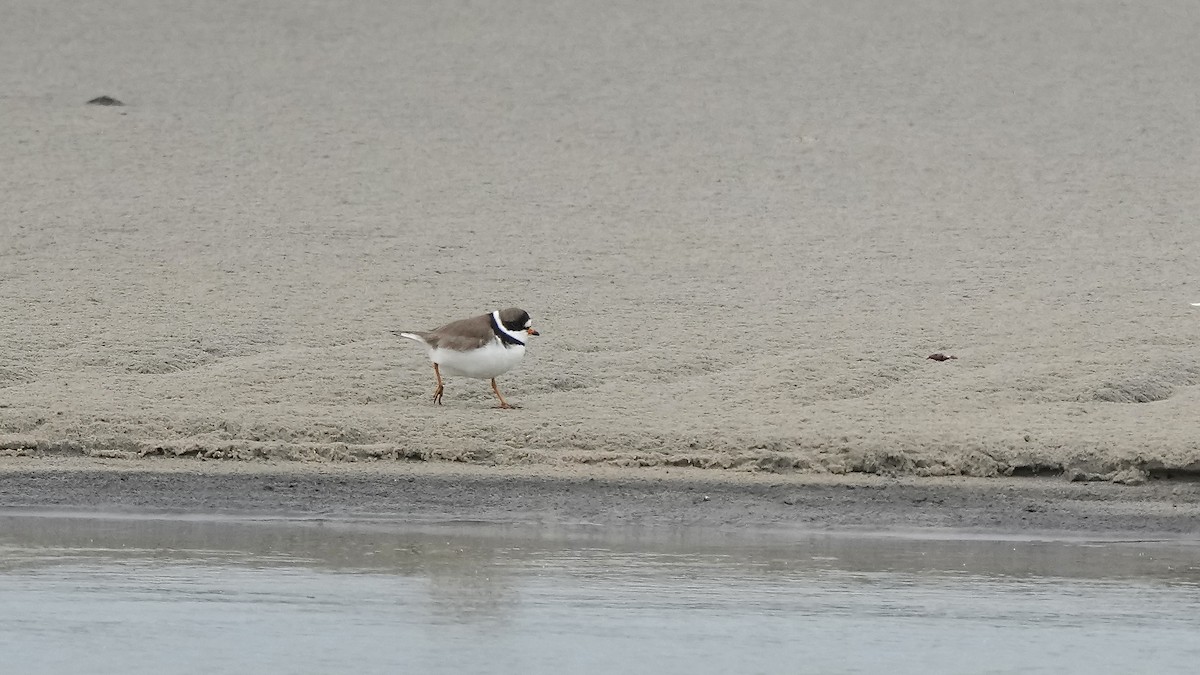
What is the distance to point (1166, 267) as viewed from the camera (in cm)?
1031

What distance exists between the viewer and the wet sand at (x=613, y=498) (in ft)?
21.3

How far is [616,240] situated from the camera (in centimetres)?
1097

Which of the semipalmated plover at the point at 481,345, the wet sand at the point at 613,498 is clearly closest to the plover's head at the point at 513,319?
the semipalmated plover at the point at 481,345

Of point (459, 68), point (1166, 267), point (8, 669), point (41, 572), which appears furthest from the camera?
point (459, 68)

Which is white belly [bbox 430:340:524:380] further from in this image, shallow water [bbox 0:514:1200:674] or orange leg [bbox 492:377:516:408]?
shallow water [bbox 0:514:1200:674]

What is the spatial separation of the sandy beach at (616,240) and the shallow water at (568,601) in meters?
0.43

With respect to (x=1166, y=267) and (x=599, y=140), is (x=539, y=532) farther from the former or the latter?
(x=599, y=140)

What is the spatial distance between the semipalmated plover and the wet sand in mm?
691

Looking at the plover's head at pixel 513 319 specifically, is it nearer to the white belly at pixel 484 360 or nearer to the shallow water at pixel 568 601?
the white belly at pixel 484 360

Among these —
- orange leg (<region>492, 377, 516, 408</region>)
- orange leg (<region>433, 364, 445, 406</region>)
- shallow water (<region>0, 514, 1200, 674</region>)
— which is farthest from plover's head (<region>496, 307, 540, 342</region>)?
shallow water (<region>0, 514, 1200, 674</region>)

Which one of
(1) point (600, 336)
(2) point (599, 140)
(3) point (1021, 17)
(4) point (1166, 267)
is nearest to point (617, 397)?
(1) point (600, 336)

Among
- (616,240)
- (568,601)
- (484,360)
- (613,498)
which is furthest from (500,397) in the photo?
(616,240)

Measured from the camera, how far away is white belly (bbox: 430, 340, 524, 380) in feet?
24.7

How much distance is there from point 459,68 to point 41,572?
961 cm
